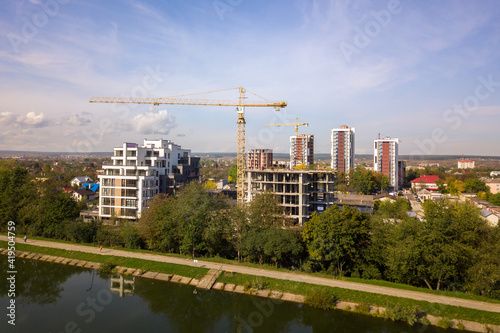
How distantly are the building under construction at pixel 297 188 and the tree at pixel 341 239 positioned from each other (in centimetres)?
690

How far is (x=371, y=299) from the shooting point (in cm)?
1247

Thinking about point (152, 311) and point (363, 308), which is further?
point (152, 311)

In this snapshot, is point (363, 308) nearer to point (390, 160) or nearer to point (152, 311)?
point (152, 311)

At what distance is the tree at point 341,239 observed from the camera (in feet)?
47.7

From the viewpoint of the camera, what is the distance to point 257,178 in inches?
962

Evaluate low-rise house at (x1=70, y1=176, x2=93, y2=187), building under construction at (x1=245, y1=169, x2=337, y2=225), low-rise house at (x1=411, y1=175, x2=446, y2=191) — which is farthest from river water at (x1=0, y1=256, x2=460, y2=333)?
low-rise house at (x1=411, y1=175, x2=446, y2=191)

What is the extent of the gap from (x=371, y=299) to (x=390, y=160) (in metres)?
52.2

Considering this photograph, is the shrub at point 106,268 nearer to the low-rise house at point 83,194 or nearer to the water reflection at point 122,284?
the water reflection at point 122,284

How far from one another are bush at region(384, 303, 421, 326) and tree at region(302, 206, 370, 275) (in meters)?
3.13

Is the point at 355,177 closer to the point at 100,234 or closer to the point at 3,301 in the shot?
the point at 100,234

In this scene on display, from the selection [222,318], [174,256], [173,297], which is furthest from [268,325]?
[174,256]

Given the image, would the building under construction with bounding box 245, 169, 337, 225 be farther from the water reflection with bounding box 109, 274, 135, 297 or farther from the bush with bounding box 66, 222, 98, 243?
the bush with bounding box 66, 222, 98, 243

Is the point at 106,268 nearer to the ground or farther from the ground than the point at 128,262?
nearer to the ground

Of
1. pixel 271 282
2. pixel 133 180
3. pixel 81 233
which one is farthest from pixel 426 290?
pixel 133 180
